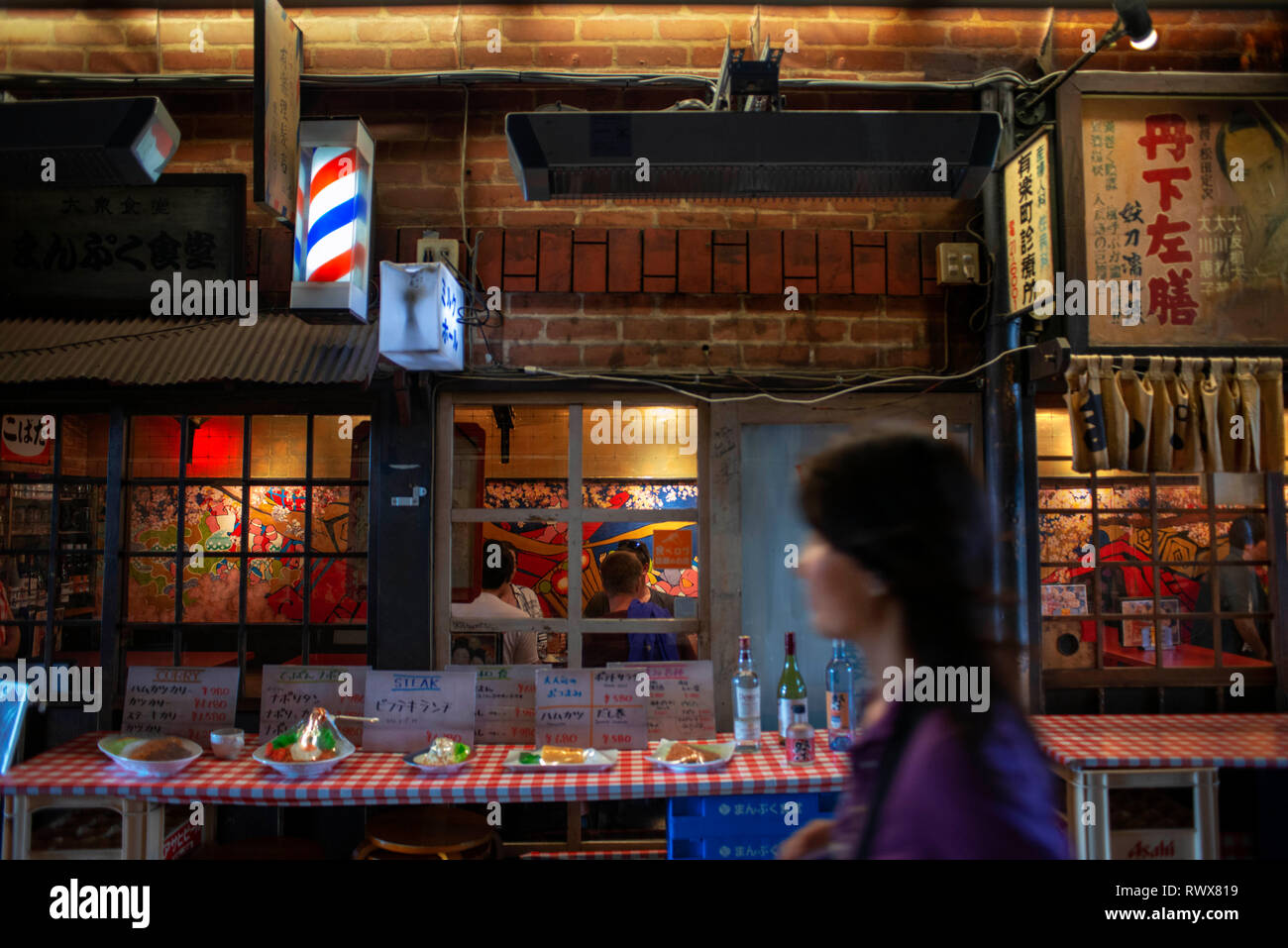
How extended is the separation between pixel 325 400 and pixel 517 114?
2.04 meters

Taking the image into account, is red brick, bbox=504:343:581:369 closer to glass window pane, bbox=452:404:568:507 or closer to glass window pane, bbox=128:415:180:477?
glass window pane, bbox=452:404:568:507

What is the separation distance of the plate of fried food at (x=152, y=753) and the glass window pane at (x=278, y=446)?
1428 millimetres

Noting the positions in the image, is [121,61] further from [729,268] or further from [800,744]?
[800,744]

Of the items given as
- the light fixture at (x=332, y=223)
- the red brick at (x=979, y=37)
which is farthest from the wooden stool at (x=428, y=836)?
the red brick at (x=979, y=37)

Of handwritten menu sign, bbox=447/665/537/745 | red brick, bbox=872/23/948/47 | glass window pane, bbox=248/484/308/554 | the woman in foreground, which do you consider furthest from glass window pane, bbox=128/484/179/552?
red brick, bbox=872/23/948/47

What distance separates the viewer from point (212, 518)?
4.30 metres

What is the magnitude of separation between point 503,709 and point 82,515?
2.71m

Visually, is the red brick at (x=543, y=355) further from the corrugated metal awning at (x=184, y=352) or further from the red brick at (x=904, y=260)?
the red brick at (x=904, y=260)

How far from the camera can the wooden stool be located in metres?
3.31

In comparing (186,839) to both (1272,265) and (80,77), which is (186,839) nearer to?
(80,77)

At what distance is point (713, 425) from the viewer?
4.27 metres

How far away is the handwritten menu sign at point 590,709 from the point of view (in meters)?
3.79

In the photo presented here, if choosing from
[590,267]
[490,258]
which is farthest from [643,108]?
[490,258]

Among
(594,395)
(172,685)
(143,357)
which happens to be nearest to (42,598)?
(172,685)
